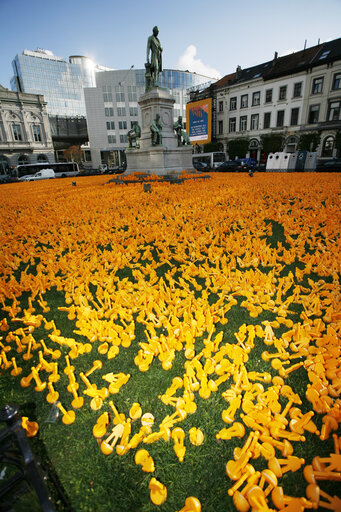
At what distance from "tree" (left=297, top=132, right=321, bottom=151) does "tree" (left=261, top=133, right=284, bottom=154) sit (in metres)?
3.14

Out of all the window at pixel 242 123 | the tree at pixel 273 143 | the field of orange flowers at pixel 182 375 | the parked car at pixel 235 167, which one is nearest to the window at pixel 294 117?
the tree at pixel 273 143

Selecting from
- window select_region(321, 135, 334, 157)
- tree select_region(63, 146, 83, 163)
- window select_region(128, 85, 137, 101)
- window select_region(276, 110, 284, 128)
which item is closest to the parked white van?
window select_region(276, 110, 284, 128)

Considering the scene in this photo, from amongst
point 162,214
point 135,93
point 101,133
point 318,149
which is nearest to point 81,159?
point 101,133

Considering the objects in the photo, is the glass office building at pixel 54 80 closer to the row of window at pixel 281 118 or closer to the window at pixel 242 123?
the row of window at pixel 281 118

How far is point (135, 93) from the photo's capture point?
6275 cm

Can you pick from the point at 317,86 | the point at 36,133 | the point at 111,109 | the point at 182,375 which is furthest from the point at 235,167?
the point at 111,109

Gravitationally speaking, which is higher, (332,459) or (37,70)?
(37,70)

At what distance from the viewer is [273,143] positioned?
37.4 meters

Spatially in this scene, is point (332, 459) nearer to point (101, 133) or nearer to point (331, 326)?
point (331, 326)

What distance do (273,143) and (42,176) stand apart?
1299 inches

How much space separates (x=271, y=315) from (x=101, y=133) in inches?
2760

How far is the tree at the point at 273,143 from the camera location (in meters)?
37.0

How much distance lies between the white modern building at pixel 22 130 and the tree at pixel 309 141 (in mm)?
49211

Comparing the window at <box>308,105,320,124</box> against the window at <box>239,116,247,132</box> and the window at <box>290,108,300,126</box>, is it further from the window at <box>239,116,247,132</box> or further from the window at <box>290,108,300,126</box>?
the window at <box>239,116,247,132</box>
